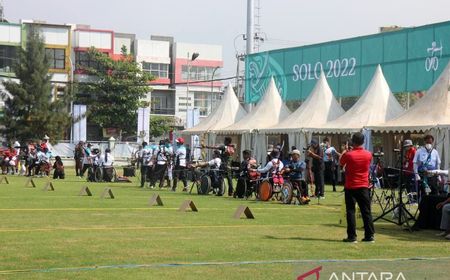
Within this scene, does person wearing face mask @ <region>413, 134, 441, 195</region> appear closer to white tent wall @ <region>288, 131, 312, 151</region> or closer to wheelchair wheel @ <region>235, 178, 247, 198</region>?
wheelchair wheel @ <region>235, 178, 247, 198</region>

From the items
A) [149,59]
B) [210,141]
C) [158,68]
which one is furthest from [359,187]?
[158,68]

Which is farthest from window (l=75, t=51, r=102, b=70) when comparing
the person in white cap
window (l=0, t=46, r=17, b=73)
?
the person in white cap

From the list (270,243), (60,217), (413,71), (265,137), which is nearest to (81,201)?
(60,217)

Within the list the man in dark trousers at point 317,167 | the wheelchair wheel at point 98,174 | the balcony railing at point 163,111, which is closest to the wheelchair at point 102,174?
the wheelchair wheel at point 98,174

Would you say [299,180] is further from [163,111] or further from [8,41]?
[163,111]

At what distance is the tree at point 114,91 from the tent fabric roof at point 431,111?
52361mm

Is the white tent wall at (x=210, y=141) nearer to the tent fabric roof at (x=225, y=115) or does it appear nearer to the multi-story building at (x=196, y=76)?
the tent fabric roof at (x=225, y=115)

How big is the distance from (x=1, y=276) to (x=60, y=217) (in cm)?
741

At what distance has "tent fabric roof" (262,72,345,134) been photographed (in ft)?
117

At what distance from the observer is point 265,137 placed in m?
38.8

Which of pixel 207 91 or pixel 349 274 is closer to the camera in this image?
pixel 349 274

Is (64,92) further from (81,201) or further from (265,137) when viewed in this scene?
(81,201)

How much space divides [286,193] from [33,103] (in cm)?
3930

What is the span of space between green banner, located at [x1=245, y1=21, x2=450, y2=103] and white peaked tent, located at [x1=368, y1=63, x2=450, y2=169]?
9278mm
